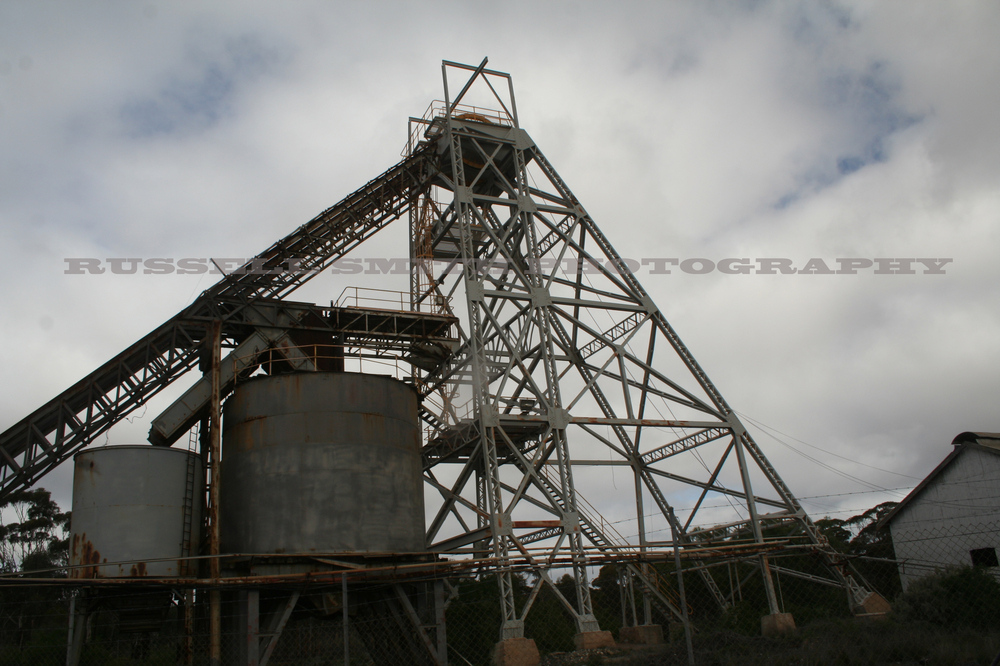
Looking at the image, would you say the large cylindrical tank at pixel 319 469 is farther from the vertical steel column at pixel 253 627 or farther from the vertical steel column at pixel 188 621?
the vertical steel column at pixel 188 621

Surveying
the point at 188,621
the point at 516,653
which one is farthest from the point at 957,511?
the point at 188,621

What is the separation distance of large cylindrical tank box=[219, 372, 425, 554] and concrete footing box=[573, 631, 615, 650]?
4489mm

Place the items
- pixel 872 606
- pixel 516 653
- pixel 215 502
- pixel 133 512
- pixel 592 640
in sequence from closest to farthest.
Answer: pixel 516 653, pixel 133 512, pixel 592 640, pixel 215 502, pixel 872 606

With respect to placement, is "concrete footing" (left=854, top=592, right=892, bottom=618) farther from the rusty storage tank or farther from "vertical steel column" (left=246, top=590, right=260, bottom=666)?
the rusty storage tank

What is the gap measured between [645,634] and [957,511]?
37.0ft

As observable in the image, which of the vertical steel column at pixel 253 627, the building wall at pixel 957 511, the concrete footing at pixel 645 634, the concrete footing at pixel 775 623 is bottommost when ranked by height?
the concrete footing at pixel 645 634

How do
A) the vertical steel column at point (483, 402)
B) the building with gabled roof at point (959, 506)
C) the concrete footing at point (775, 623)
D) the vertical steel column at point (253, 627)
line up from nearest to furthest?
the vertical steel column at point (253, 627) → the vertical steel column at point (483, 402) → the concrete footing at point (775, 623) → the building with gabled roof at point (959, 506)

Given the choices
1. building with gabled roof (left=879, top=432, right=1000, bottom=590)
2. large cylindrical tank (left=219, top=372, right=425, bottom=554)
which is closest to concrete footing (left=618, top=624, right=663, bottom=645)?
large cylindrical tank (left=219, top=372, right=425, bottom=554)

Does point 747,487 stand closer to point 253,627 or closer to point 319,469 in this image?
point 319,469

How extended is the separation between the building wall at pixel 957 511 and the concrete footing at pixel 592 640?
11324 mm

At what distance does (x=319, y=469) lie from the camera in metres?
18.5

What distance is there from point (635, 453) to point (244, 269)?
12.8 m

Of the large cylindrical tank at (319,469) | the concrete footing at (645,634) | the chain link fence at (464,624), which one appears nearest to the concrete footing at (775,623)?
the chain link fence at (464,624)

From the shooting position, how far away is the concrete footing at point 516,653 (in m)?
17.1
